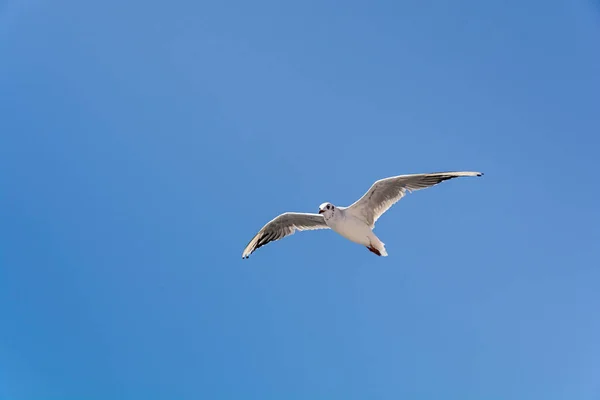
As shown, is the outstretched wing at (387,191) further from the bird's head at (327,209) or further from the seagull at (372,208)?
the bird's head at (327,209)

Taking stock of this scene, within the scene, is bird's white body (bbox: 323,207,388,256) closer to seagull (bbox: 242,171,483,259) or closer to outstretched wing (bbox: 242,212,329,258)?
seagull (bbox: 242,171,483,259)

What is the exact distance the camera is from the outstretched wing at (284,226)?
A: 10406mm

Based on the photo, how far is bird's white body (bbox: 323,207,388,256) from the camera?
9539mm

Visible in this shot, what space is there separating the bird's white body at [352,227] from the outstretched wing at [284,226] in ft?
2.36

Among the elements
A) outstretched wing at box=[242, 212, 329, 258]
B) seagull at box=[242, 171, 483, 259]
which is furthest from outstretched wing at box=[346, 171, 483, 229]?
outstretched wing at box=[242, 212, 329, 258]

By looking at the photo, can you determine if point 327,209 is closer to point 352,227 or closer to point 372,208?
point 352,227

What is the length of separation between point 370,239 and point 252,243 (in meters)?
2.71

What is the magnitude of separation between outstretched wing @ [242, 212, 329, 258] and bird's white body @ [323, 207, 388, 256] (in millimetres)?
719

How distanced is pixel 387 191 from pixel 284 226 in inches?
A: 92.5

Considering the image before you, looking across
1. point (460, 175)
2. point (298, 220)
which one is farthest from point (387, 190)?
point (298, 220)

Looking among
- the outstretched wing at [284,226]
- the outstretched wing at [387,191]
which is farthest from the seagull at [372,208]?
the outstretched wing at [284,226]

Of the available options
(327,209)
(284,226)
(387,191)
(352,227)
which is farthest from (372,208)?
(284,226)

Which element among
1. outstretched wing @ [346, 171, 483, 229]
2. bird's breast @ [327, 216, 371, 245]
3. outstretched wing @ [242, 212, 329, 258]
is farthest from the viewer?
outstretched wing @ [242, 212, 329, 258]

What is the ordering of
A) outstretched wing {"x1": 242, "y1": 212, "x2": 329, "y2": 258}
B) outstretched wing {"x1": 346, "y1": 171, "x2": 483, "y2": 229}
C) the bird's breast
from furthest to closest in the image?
outstretched wing {"x1": 242, "y1": 212, "x2": 329, "y2": 258} → the bird's breast → outstretched wing {"x1": 346, "y1": 171, "x2": 483, "y2": 229}
